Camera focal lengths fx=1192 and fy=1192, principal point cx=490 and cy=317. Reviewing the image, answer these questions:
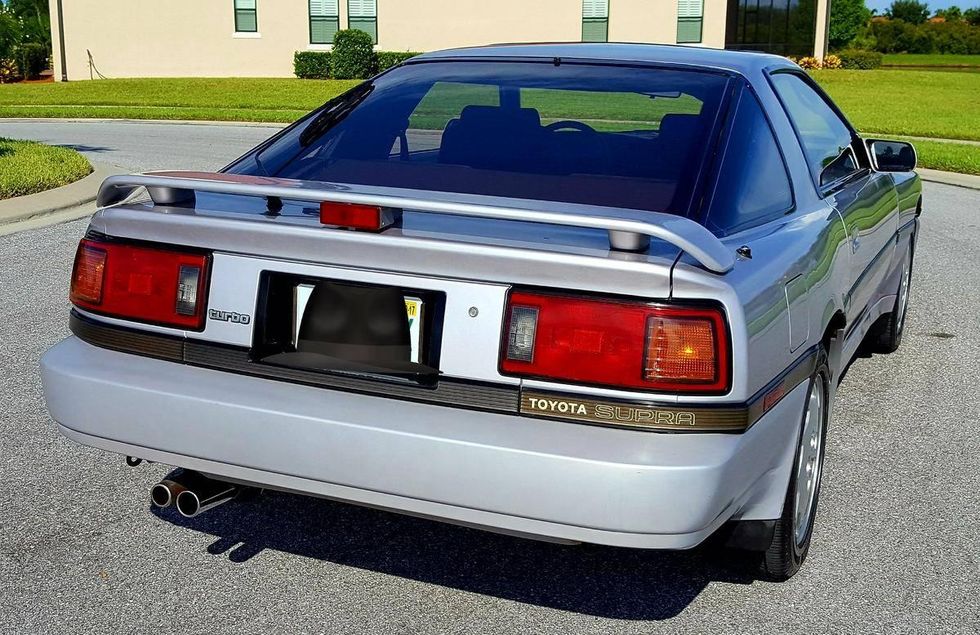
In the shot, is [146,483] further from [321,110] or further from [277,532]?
[321,110]

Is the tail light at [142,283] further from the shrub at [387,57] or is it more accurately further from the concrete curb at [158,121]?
the shrub at [387,57]

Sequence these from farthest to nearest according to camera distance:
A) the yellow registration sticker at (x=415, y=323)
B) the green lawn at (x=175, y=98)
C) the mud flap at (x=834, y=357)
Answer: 1. the green lawn at (x=175, y=98)
2. the mud flap at (x=834, y=357)
3. the yellow registration sticker at (x=415, y=323)

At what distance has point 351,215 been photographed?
10.4 feet

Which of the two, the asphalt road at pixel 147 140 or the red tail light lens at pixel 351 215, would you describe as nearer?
the red tail light lens at pixel 351 215

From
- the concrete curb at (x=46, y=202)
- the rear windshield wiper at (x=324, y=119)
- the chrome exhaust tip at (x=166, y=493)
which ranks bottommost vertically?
the concrete curb at (x=46, y=202)

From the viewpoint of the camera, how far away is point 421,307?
10.3 feet

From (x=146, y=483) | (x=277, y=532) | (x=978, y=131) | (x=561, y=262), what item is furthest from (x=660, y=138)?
(x=978, y=131)

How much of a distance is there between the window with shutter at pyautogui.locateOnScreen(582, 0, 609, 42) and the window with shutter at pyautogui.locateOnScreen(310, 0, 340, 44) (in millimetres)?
8037

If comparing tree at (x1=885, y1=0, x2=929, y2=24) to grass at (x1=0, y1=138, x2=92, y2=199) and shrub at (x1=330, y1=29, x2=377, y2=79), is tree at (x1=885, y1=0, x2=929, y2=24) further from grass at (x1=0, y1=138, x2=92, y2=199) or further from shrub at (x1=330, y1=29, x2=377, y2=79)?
grass at (x1=0, y1=138, x2=92, y2=199)

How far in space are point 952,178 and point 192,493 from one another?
1440cm

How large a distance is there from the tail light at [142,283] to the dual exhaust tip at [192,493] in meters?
0.47

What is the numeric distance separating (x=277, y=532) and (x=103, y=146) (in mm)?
15348

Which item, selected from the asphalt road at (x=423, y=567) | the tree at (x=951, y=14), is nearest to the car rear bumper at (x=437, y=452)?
the asphalt road at (x=423, y=567)

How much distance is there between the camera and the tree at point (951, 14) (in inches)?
3740
